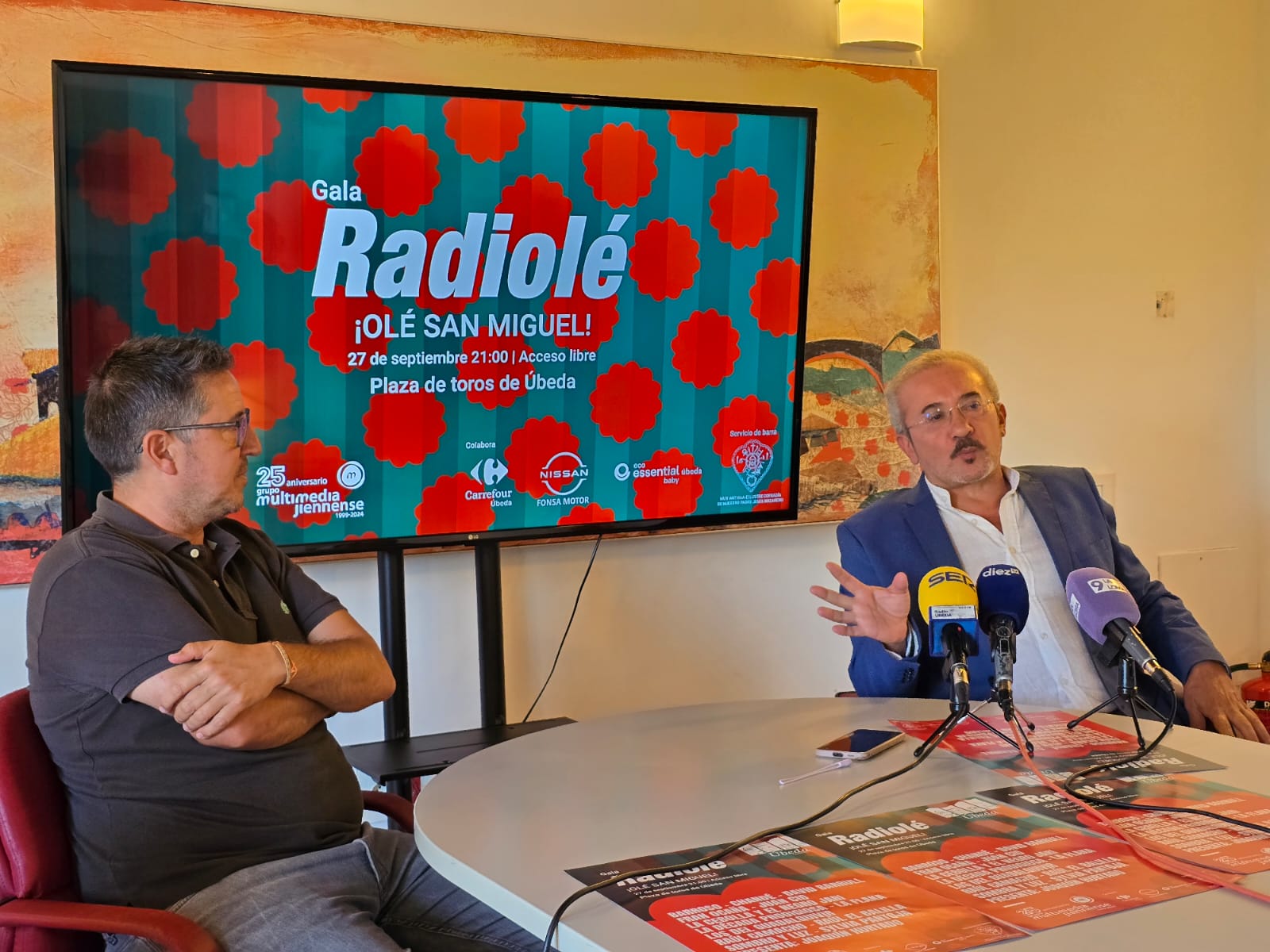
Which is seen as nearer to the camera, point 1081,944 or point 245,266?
point 1081,944

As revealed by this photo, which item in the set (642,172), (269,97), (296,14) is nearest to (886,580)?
(642,172)

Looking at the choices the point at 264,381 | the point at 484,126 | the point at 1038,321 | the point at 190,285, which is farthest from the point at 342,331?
the point at 1038,321

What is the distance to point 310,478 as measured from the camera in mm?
2975

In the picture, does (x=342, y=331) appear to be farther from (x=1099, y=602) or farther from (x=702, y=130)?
(x=1099, y=602)

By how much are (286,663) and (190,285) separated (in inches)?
42.3

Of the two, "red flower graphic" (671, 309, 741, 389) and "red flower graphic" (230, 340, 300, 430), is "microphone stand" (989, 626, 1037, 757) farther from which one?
"red flower graphic" (230, 340, 300, 430)

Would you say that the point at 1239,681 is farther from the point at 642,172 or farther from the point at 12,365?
the point at 12,365

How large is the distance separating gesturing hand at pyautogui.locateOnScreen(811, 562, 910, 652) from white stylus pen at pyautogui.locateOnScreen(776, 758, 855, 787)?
375mm

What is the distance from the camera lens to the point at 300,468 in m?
2.96

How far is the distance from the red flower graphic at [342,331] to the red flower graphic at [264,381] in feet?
0.29

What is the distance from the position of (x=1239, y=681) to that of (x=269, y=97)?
13.1 feet

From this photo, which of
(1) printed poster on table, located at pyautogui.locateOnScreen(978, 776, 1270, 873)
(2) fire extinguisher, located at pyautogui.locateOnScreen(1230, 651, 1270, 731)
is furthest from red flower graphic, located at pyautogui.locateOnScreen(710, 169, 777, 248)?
(2) fire extinguisher, located at pyautogui.locateOnScreen(1230, 651, 1270, 731)

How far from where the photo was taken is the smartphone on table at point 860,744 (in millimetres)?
2012

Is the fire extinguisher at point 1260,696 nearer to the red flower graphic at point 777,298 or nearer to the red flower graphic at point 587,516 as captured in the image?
the red flower graphic at point 777,298
